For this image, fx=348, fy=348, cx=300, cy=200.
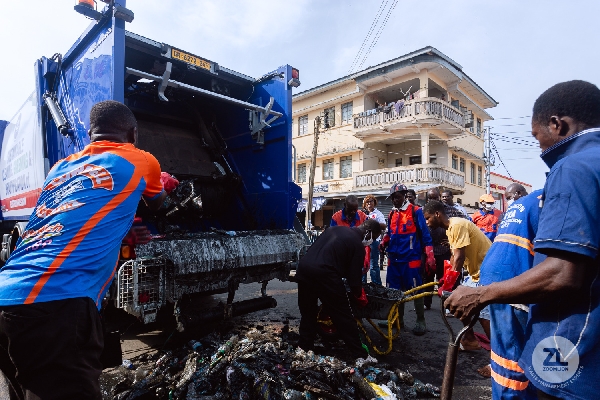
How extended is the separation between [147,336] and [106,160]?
2832mm

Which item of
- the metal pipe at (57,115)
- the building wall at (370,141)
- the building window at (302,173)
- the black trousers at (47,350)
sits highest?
the building wall at (370,141)

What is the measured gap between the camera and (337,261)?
312cm

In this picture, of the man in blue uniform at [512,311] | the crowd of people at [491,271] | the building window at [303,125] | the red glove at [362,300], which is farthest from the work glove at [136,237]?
the building window at [303,125]

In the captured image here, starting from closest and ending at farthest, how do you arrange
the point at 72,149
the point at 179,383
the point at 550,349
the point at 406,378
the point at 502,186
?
the point at 550,349 → the point at 179,383 → the point at 406,378 → the point at 72,149 → the point at 502,186

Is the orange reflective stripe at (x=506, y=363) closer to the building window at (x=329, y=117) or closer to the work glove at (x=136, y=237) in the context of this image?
the work glove at (x=136, y=237)

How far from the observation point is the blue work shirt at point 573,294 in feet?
3.27

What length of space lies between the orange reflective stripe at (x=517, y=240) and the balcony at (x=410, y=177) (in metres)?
14.8

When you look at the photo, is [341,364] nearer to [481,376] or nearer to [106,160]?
[481,376]

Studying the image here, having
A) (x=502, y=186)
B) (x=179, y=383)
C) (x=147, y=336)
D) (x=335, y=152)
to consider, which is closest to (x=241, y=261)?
(x=179, y=383)

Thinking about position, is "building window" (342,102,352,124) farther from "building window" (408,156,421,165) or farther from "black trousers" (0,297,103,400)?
"black trousers" (0,297,103,400)

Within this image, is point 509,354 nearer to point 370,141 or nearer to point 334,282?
point 334,282

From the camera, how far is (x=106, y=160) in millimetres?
1520
